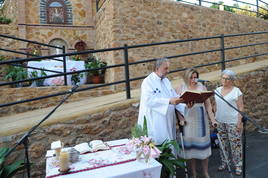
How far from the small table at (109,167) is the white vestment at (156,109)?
2.06ft

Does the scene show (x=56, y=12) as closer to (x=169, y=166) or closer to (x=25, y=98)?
(x=25, y=98)

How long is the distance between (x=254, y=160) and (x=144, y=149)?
2.40m

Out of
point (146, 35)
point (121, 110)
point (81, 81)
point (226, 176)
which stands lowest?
point (226, 176)

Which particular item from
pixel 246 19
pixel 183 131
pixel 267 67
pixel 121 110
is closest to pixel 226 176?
pixel 183 131

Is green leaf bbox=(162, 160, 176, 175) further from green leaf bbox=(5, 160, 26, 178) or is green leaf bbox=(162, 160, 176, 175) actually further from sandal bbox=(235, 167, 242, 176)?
green leaf bbox=(5, 160, 26, 178)

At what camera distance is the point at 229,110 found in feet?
10.9

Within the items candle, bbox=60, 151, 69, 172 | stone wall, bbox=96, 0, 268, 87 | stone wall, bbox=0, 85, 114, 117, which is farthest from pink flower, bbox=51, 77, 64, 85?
candle, bbox=60, 151, 69, 172

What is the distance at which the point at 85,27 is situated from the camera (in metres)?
9.74

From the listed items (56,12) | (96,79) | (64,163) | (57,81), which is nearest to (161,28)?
(96,79)

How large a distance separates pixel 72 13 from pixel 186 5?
4902 mm

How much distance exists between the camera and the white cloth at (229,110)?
10.7 ft

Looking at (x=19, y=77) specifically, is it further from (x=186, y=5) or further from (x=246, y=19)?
(x=246, y=19)

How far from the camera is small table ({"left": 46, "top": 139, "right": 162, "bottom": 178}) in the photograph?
1902 millimetres

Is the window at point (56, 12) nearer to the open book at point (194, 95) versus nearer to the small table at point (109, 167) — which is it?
the open book at point (194, 95)
